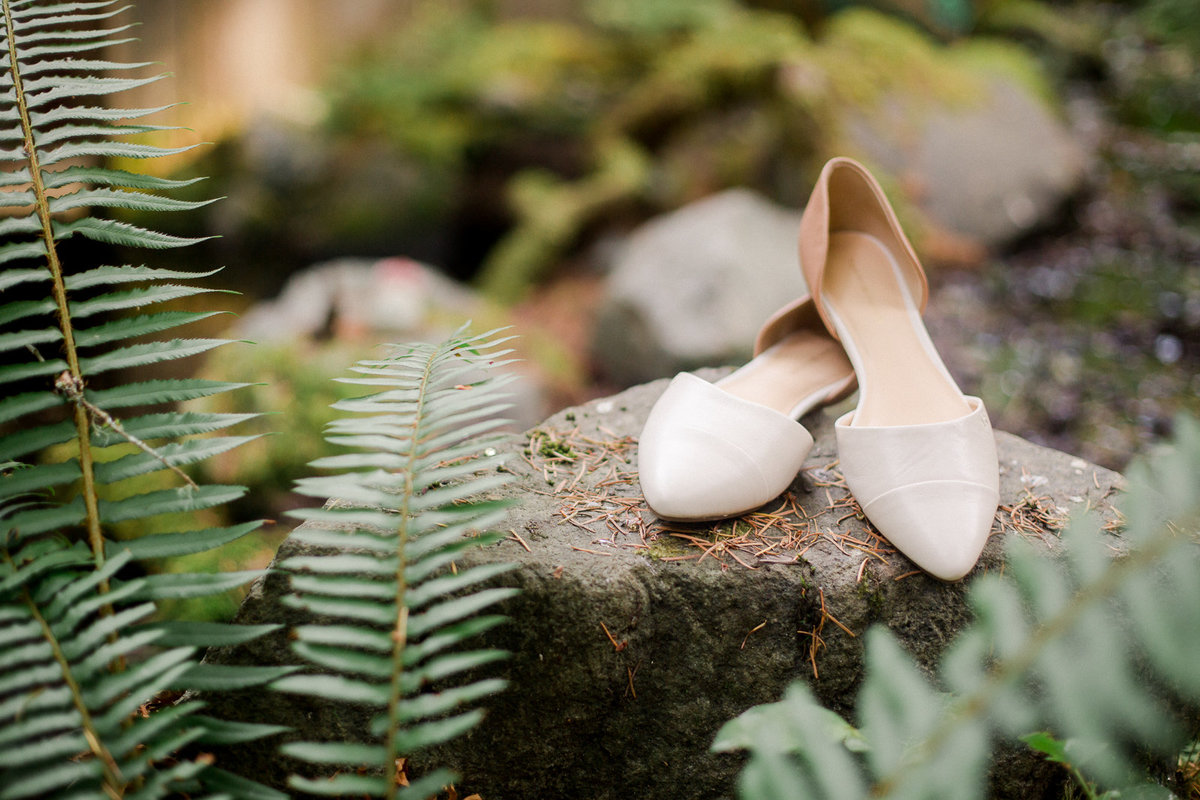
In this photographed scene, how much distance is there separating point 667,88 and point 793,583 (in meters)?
4.45

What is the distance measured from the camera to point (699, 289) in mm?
3574

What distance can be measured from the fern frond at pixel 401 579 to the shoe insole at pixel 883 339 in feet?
2.82

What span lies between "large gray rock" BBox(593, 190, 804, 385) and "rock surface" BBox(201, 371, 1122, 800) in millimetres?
2117

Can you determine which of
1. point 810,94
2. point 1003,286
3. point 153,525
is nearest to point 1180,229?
point 1003,286

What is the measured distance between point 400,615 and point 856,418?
102 centimetres

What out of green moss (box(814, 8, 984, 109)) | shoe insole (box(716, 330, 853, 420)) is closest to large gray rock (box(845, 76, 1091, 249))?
green moss (box(814, 8, 984, 109))

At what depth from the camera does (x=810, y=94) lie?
420 cm

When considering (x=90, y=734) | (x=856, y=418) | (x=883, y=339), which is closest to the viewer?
(x=90, y=734)

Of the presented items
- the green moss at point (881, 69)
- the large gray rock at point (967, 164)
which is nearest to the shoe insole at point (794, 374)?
the large gray rock at point (967, 164)

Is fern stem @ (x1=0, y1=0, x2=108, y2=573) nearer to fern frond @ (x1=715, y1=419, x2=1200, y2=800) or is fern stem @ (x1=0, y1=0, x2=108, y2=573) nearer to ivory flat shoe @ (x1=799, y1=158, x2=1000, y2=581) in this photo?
fern frond @ (x1=715, y1=419, x2=1200, y2=800)

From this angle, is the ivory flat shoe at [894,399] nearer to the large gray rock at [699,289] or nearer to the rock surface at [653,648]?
the rock surface at [653,648]

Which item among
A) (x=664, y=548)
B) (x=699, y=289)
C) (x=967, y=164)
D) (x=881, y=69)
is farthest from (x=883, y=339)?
(x=881, y=69)

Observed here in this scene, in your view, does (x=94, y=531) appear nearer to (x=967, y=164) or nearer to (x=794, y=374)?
(x=794, y=374)

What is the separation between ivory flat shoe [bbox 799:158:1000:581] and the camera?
1291 mm
